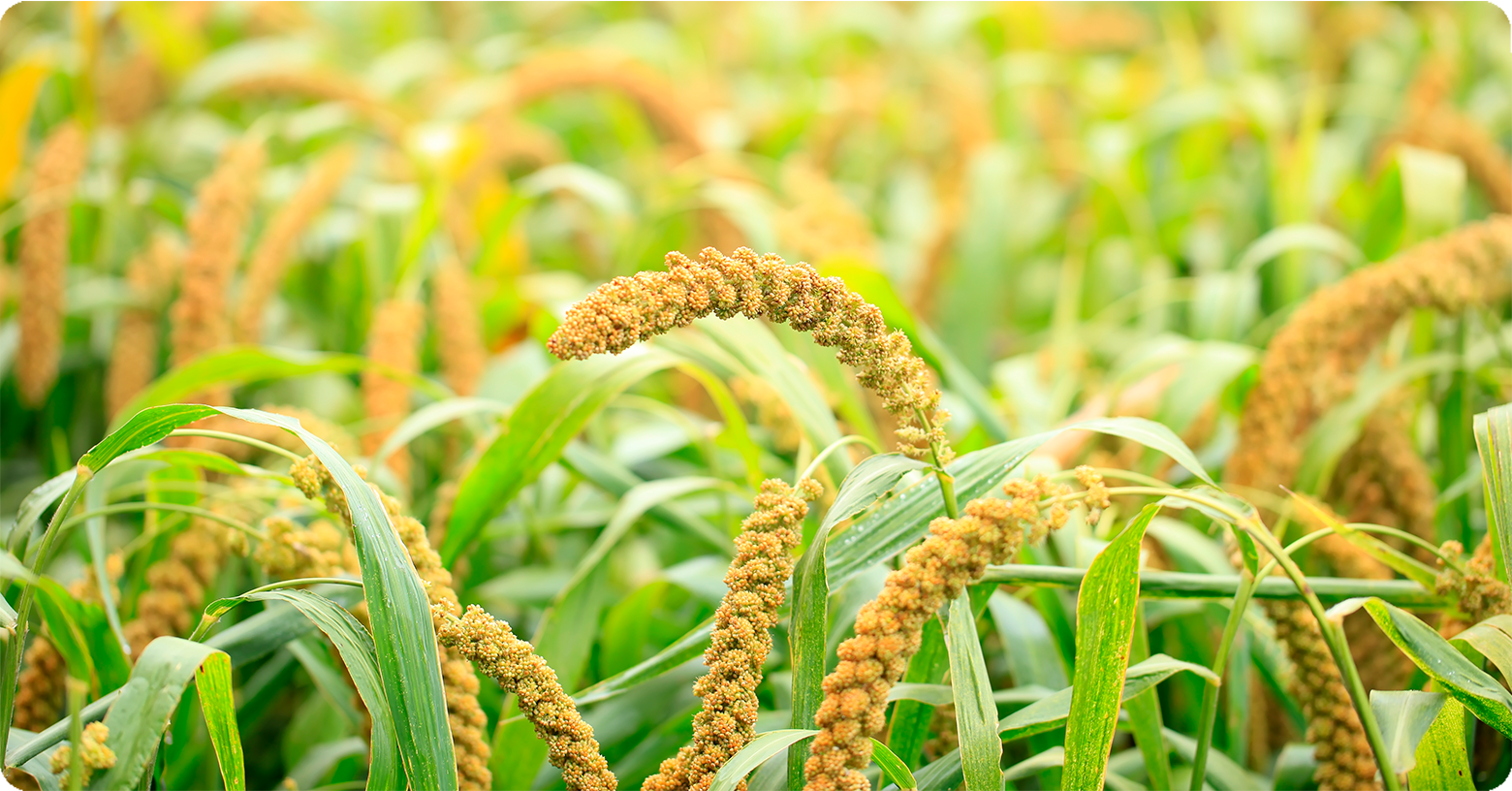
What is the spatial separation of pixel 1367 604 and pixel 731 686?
0.43m

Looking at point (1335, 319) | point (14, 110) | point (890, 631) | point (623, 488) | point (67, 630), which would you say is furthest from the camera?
point (14, 110)

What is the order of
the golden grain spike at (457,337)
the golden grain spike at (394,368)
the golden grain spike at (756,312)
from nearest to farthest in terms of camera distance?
the golden grain spike at (756,312)
the golden grain spike at (394,368)
the golden grain spike at (457,337)

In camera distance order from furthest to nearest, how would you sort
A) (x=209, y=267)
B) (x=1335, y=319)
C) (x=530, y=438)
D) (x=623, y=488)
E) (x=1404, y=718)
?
1. (x=209, y=267)
2. (x=623, y=488)
3. (x=1335, y=319)
4. (x=530, y=438)
5. (x=1404, y=718)

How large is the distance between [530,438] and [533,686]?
Result: 350mm

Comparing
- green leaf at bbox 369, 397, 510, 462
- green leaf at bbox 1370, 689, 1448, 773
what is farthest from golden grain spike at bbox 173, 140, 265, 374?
green leaf at bbox 1370, 689, 1448, 773

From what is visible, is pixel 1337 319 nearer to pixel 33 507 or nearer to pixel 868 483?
pixel 868 483

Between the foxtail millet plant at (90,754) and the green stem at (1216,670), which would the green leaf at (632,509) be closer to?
the foxtail millet plant at (90,754)

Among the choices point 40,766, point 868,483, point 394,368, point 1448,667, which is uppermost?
point 394,368

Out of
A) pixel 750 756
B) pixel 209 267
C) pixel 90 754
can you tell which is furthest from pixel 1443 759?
pixel 209 267

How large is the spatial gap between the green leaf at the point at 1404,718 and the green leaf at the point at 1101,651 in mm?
178

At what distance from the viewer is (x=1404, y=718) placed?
644mm

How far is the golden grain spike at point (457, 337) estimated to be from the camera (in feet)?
4.41

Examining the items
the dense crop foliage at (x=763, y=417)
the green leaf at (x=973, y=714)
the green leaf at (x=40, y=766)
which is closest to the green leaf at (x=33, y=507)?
the dense crop foliage at (x=763, y=417)

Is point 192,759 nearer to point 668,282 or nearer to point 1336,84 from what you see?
point 668,282
